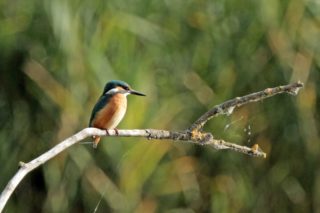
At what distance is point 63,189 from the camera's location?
4797 mm

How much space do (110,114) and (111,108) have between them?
0.03 m

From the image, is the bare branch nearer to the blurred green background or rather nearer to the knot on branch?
the knot on branch

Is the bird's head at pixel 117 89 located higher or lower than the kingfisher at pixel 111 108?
higher

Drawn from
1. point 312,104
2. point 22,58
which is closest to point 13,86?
point 22,58

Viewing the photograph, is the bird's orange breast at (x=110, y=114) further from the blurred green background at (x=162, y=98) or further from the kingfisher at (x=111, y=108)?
the blurred green background at (x=162, y=98)

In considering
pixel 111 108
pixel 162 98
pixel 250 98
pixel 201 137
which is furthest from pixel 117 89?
pixel 162 98

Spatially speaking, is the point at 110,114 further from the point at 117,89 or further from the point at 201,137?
the point at 201,137

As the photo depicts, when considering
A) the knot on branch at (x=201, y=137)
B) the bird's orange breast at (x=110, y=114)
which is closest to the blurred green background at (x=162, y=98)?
the bird's orange breast at (x=110, y=114)

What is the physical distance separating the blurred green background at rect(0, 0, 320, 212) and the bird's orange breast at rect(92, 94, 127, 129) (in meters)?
1.29

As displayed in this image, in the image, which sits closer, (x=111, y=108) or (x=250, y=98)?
(x=250, y=98)

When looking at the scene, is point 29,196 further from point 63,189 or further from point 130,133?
point 130,133

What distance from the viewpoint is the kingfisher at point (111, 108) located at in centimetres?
340

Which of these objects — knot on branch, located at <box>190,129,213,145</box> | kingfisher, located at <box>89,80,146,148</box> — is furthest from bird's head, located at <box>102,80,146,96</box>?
knot on branch, located at <box>190,129,213,145</box>

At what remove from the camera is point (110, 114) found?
3.40 metres
